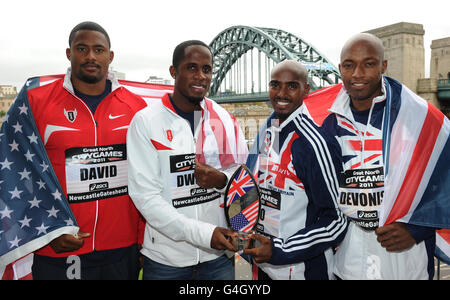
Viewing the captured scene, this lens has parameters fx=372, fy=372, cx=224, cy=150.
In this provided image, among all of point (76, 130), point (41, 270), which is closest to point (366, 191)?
point (76, 130)

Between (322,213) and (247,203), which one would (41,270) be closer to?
(247,203)

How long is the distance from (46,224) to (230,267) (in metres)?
1.51

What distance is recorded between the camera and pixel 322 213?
2.65 meters

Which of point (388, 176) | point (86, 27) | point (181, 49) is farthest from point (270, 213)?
point (86, 27)

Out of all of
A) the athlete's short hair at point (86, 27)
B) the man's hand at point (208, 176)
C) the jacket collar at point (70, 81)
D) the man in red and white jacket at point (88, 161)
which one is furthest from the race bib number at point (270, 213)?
the athlete's short hair at point (86, 27)

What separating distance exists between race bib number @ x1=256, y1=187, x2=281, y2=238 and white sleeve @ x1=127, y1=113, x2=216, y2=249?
0.44 meters

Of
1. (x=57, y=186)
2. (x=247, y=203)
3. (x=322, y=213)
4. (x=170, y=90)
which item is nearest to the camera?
(x=247, y=203)

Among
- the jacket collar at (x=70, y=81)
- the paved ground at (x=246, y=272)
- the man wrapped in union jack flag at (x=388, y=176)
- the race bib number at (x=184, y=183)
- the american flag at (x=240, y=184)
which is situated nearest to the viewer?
the american flag at (x=240, y=184)

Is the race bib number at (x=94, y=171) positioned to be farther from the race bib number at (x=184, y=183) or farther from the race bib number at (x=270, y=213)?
the race bib number at (x=270, y=213)

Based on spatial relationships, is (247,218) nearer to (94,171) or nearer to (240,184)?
(240,184)

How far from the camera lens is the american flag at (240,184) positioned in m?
2.40

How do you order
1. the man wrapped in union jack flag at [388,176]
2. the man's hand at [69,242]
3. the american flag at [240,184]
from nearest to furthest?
the american flag at [240,184] < the man wrapped in union jack flag at [388,176] < the man's hand at [69,242]

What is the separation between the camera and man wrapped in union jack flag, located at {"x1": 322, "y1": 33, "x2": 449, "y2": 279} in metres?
2.52

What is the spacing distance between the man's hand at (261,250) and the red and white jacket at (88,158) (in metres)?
1.24
